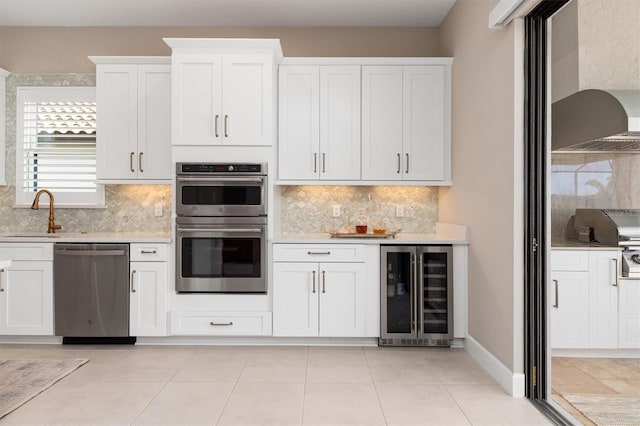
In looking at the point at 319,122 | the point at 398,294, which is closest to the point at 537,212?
the point at 398,294

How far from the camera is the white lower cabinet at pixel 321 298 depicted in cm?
386

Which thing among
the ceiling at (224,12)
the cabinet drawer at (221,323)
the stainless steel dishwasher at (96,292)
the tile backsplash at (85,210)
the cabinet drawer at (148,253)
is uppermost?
the ceiling at (224,12)

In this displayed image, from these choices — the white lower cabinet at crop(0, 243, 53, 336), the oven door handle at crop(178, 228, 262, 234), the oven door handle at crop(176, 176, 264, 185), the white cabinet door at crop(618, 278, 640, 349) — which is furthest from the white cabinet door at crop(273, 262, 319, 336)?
the white cabinet door at crop(618, 278, 640, 349)

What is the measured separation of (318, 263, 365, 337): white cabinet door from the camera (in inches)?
152

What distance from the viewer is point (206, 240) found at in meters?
3.88

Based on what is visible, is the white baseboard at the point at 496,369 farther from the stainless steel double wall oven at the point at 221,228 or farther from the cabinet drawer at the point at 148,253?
the cabinet drawer at the point at 148,253

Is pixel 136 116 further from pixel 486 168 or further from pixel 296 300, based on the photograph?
pixel 486 168

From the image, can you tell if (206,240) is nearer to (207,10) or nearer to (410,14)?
(207,10)

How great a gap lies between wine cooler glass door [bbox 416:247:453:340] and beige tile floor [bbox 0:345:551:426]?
17 centimetres

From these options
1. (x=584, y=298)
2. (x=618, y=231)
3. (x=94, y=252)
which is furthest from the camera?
(x=94, y=252)

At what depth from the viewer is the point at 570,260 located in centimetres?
315

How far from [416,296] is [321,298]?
0.78 metres

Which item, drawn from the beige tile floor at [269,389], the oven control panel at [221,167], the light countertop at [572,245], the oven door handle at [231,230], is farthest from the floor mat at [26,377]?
the light countertop at [572,245]

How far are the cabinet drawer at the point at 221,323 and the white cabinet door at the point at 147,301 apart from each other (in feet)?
0.39
